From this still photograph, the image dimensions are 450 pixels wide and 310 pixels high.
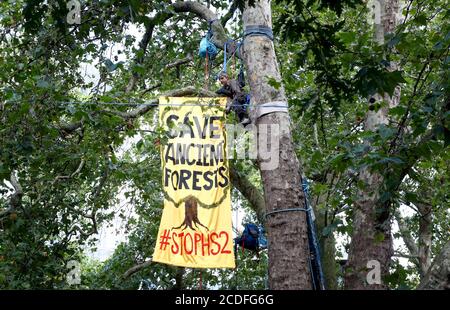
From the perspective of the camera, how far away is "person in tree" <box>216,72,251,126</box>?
4.84 metres

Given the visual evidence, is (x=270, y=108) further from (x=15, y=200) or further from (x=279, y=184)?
(x=15, y=200)

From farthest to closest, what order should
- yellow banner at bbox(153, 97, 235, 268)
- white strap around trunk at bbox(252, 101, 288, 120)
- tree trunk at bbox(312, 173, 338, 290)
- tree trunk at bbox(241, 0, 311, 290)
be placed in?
yellow banner at bbox(153, 97, 235, 268) < tree trunk at bbox(312, 173, 338, 290) < white strap around trunk at bbox(252, 101, 288, 120) < tree trunk at bbox(241, 0, 311, 290)

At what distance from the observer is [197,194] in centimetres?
480

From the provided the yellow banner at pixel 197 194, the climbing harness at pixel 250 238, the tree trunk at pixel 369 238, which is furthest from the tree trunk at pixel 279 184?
the climbing harness at pixel 250 238

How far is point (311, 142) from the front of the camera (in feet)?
21.6

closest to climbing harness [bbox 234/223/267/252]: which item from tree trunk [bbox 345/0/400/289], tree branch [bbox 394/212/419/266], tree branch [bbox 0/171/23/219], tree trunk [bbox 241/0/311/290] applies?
tree trunk [bbox 241/0/311/290]

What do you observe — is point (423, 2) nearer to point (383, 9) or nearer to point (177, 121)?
point (383, 9)

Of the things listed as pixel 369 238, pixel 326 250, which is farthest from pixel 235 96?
pixel 369 238

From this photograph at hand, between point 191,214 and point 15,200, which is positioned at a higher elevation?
point 15,200

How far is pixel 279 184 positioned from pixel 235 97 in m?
1.53

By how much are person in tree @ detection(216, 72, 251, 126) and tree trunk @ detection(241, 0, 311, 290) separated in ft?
1.96

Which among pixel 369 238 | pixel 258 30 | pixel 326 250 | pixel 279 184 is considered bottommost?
pixel 369 238

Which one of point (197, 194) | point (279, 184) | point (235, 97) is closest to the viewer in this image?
point (279, 184)

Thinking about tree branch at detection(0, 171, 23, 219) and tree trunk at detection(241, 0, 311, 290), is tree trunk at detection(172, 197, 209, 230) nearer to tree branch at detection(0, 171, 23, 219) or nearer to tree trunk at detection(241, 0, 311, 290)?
tree trunk at detection(241, 0, 311, 290)
